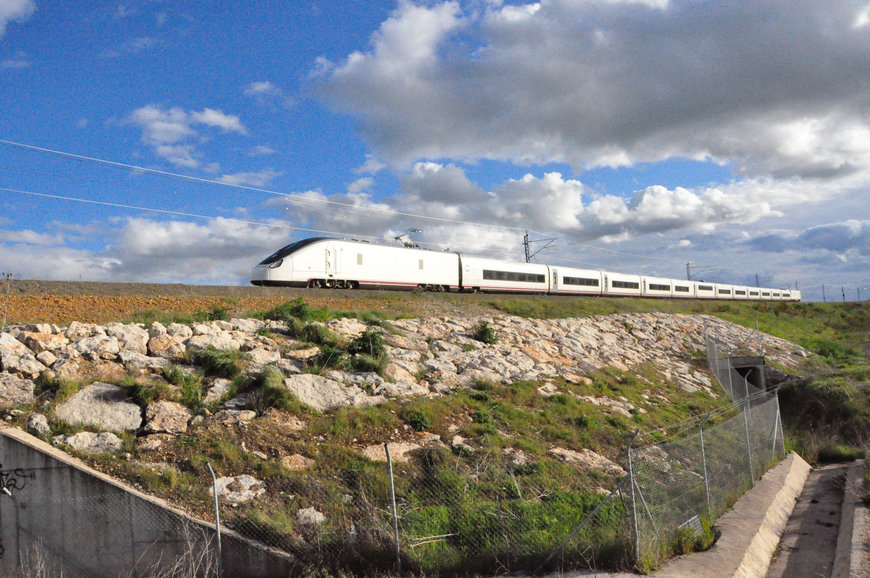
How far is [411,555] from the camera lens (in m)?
7.77

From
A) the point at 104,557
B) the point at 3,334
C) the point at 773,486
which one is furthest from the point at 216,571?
the point at 773,486

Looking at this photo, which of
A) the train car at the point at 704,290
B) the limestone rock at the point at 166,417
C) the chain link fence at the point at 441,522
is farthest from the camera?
the train car at the point at 704,290

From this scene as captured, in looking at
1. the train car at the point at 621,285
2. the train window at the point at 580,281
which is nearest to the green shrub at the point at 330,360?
the train window at the point at 580,281

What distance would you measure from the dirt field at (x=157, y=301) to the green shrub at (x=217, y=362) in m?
4.41

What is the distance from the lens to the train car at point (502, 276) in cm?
3331

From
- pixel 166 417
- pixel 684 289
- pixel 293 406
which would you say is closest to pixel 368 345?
pixel 293 406

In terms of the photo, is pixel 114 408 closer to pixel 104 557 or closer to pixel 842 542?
pixel 104 557

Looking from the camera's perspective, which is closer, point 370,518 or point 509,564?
point 509,564

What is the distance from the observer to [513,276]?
36.4m

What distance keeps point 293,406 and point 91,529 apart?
4.00 meters

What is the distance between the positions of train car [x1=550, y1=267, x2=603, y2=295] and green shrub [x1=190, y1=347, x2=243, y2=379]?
1147 inches

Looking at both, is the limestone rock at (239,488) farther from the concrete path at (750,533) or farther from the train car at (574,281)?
the train car at (574,281)

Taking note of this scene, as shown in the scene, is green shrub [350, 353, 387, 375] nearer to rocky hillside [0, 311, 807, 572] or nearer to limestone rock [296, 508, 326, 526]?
rocky hillside [0, 311, 807, 572]

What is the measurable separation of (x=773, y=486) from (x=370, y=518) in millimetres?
9394
